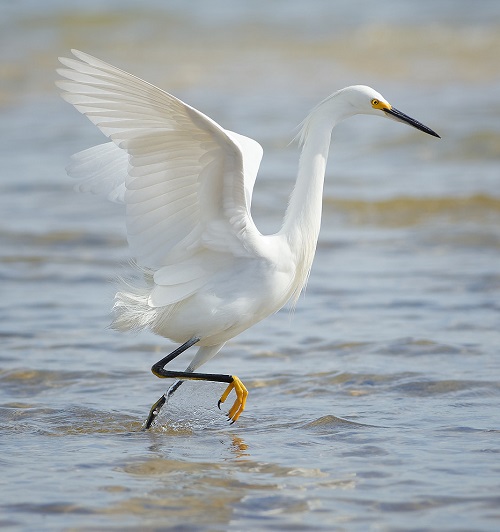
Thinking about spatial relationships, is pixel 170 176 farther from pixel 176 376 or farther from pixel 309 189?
pixel 176 376

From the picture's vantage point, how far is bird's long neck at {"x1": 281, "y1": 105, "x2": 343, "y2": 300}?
521 cm

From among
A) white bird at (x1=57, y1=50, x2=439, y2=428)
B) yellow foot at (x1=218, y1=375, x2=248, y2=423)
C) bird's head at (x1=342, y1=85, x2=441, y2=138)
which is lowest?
yellow foot at (x1=218, y1=375, x2=248, y2=423)

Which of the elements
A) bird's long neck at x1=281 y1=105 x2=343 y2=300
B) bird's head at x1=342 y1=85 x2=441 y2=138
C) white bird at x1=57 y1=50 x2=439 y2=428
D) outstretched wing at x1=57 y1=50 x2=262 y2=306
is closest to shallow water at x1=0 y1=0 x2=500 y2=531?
white bird at x1=57 y1=50 x2=439 y2=428

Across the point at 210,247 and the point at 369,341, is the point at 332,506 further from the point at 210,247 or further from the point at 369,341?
the point at 369,341

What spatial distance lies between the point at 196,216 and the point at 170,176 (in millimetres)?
303

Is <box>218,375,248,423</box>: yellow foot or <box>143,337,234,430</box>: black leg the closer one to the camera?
<box>218,375,248,423</box>: yellow foot

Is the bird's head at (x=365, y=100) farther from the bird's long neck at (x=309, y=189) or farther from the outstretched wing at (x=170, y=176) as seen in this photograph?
the outstretched wing at (x=170, y=176)

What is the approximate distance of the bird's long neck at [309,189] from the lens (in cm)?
521

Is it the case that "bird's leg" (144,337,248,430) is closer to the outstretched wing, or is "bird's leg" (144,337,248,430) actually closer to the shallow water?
the shallow water

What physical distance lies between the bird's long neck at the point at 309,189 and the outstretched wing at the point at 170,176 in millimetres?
300

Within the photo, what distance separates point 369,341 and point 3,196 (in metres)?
5.67

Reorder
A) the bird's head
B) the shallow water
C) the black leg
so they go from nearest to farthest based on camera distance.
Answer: the shallow water
the bird's head
the black leg

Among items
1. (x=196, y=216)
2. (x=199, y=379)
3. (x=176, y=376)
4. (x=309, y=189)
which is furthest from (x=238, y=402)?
(x=309, y=189)

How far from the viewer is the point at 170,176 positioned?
4.76m
